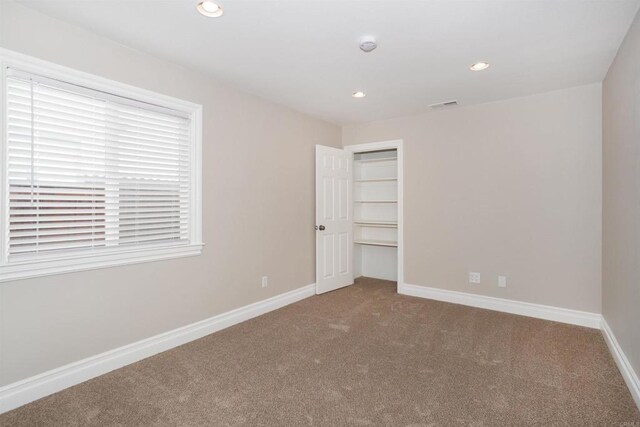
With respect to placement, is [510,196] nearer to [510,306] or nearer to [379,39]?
[510,306]

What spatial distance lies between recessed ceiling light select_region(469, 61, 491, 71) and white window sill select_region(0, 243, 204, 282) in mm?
2913

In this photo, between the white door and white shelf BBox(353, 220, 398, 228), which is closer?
the white door

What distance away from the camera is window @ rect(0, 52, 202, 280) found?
6.74 ft

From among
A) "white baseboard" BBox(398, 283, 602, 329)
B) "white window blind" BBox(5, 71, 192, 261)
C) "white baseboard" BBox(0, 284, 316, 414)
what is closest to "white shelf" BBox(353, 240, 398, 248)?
"white baseboard" BBox(398, 283, 602, 329)

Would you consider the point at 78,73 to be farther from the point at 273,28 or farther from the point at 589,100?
the point at 589,100

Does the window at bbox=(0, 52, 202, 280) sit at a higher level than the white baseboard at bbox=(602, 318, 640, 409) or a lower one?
higher

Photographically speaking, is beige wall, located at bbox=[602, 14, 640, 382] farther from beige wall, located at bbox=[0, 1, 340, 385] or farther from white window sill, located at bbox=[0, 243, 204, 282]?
white window sill, located at bbox=[0, 243, 204, 282]

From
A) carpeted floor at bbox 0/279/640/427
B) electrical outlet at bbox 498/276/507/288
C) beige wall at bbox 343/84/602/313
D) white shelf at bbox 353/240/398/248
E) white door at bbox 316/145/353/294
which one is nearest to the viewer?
carpeted floor at bbox 0/279/640/427

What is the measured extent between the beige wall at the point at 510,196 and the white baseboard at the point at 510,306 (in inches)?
2.7

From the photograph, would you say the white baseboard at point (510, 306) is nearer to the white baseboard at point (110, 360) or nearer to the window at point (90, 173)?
the white baseboard at point (110, 360)

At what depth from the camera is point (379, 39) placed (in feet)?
7.86

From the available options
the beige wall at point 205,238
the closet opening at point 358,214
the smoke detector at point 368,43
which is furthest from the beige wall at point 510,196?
the smoke detector at point 368,43

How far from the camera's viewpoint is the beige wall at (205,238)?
209 cm

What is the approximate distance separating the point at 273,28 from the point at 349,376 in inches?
98.8
